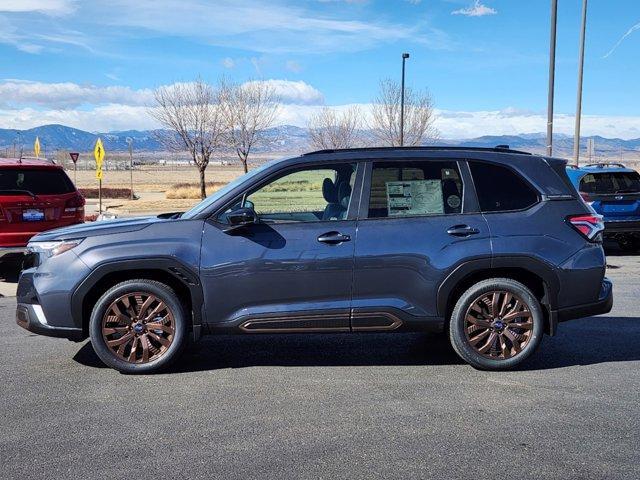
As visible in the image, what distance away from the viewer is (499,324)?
5.78 meters

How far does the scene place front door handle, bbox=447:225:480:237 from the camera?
5.70 metres

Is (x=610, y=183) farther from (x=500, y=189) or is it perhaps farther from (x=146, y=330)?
(x=146, y=330)

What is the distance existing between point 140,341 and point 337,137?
4506 centimetres

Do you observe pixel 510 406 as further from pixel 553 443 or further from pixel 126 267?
pixel 126 267

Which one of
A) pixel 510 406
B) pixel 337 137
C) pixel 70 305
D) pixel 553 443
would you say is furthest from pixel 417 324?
pixel 337 137

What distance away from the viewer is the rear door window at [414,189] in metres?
5.77

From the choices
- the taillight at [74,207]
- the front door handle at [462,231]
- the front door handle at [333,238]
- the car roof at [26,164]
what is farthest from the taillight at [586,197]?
the car roof at [26,164]

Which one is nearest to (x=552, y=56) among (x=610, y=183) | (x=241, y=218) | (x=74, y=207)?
(x=610, y=183)

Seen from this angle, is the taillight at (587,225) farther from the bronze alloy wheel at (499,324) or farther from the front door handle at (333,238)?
the front door handle at (333,238)

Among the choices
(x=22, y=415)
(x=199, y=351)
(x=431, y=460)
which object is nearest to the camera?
(x=431, y=460)

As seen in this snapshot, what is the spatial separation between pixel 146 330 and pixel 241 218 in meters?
1.22

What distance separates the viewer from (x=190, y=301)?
577cm

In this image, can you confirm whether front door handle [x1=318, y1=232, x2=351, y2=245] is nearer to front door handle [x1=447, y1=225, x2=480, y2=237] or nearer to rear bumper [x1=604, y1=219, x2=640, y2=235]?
front door handle [x1=447, y1=225, x2=480, y2=237]

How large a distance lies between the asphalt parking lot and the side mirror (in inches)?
48.9
